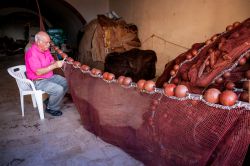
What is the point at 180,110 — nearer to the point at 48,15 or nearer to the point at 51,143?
the point at 51,143

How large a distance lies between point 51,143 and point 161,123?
1412 mm

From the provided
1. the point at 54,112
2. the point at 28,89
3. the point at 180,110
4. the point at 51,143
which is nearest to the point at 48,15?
the point at 28,89

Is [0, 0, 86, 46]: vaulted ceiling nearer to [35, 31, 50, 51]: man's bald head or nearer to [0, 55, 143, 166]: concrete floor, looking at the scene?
[35, 31, 50, 51]: man's bald head

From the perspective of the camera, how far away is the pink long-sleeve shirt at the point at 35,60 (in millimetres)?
2922

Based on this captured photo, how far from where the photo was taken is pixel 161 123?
1.69 m

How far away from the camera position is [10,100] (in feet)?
13.0

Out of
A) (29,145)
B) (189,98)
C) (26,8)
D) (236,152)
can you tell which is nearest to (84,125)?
(29,145)

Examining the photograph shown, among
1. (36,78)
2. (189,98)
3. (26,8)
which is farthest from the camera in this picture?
(26,8)

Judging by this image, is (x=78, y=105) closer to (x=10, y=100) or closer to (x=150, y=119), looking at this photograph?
(x=150, y=119)

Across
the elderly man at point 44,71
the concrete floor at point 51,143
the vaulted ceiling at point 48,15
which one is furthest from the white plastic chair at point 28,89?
the vaulted ceiling at point 48,15

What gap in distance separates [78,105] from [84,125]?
0.27m

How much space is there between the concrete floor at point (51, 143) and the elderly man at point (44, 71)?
10.4 inches

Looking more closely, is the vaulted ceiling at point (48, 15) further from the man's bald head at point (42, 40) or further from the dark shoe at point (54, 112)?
the dark shoe at point (54, 112)

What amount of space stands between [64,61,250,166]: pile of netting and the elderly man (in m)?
0.52
